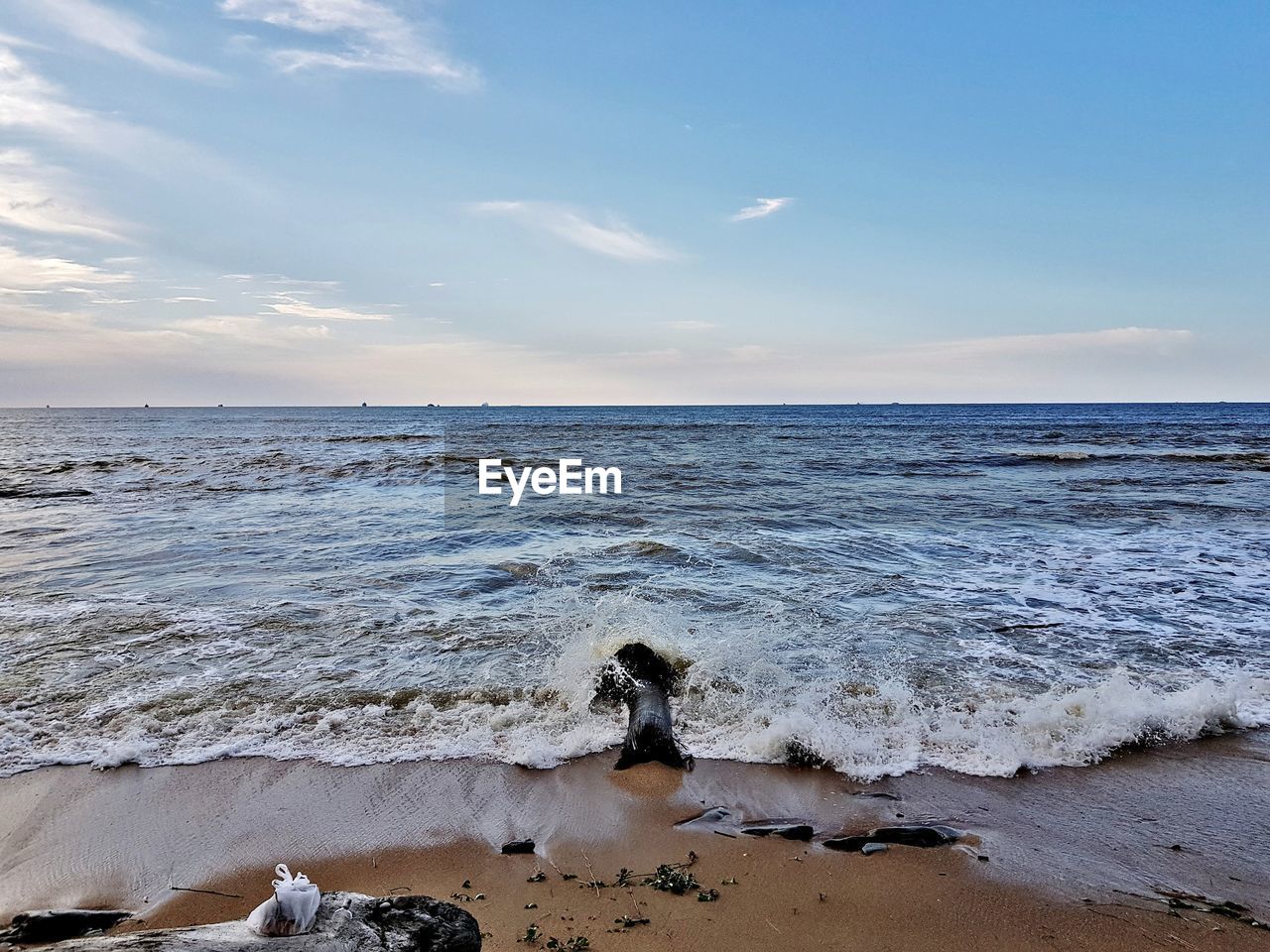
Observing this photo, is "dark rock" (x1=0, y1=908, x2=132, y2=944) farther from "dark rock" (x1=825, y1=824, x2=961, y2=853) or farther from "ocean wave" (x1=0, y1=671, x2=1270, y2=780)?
"dark rock" (x1=825, y1=824, x2=961, y2=853)

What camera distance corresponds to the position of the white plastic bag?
2.15 meters

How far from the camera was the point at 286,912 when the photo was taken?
7.11ft

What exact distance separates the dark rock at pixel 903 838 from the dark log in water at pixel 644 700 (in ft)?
4.13

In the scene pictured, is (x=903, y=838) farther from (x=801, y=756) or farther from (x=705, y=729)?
(x=705, y=729)

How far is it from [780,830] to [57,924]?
3.68m

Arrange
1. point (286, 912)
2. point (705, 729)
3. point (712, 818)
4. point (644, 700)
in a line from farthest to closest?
point (644, 700) → point (705, 729) → point (712, 818) → point (286, 912)

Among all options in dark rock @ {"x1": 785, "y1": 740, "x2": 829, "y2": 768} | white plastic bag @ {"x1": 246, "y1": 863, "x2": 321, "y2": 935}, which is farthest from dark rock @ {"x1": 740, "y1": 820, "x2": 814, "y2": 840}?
white plastic bag @ {"x1": 246, "y1": 863, "x2": 321, "y2": 935}

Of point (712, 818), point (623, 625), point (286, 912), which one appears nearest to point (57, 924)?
point (286, 912)

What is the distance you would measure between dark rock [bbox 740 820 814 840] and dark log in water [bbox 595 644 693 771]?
0.83m

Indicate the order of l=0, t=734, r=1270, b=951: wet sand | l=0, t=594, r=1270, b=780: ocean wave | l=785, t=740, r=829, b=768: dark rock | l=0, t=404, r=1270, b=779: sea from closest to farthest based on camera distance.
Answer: l=0, t=734, r=1270, b=951: wet sand
l=785, t=740, r=829, b=768: dark rock
l=0, t=594, r=1270, b=780: ocean wave
l=0, t=404, r=1270, b=779: sea

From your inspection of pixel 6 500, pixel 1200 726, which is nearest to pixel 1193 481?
pixel 1200 726

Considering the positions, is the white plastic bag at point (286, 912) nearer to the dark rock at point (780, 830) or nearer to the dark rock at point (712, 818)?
the dark rock at point (712, 818)

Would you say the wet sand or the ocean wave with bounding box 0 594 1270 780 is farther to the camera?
the ocean wave with bounding box 0 594 1270 780

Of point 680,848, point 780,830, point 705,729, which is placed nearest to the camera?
point 680,848
